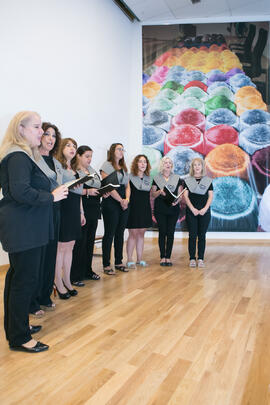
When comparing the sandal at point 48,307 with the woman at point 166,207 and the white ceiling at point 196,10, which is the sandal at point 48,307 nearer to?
the woman at point 166,207

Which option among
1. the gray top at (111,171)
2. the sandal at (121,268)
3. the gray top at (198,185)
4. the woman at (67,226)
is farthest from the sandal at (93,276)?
the gray top at (198,185)

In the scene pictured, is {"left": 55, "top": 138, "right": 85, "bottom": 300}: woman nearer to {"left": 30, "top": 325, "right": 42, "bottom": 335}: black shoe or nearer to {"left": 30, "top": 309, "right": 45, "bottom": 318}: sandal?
{"left": 30, "top": 309, "right": 45, "bottom": 318}: sandal

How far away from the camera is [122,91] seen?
6.66 metres

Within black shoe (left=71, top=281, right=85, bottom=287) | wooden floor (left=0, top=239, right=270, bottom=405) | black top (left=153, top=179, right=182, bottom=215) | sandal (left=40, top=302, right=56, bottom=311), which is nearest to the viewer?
wooden floor (left=0, top=239, right=270, bottom=405)

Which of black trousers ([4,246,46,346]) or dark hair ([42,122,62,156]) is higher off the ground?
dark hair ([42,122,62,156])

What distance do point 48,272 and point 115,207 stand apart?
4.56 feet

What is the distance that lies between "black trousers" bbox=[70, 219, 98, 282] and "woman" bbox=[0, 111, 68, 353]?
1368mm

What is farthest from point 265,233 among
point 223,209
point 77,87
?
point 77,87

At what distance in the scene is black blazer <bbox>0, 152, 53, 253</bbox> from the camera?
→ 1717mm

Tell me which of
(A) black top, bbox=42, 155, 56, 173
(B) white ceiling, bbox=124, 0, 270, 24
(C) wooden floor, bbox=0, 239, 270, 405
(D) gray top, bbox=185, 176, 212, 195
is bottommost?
(C) wooden floor, bbox=0, 239, 270, 405

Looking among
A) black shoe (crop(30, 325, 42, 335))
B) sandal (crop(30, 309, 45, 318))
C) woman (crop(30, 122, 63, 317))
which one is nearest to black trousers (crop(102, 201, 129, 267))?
woman (crop(30, 122, 63, 317))

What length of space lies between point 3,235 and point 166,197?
2624 millimetres

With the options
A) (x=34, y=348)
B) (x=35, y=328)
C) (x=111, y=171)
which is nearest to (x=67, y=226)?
(x=35, y=328)

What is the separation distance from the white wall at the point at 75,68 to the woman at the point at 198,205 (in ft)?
6.33
